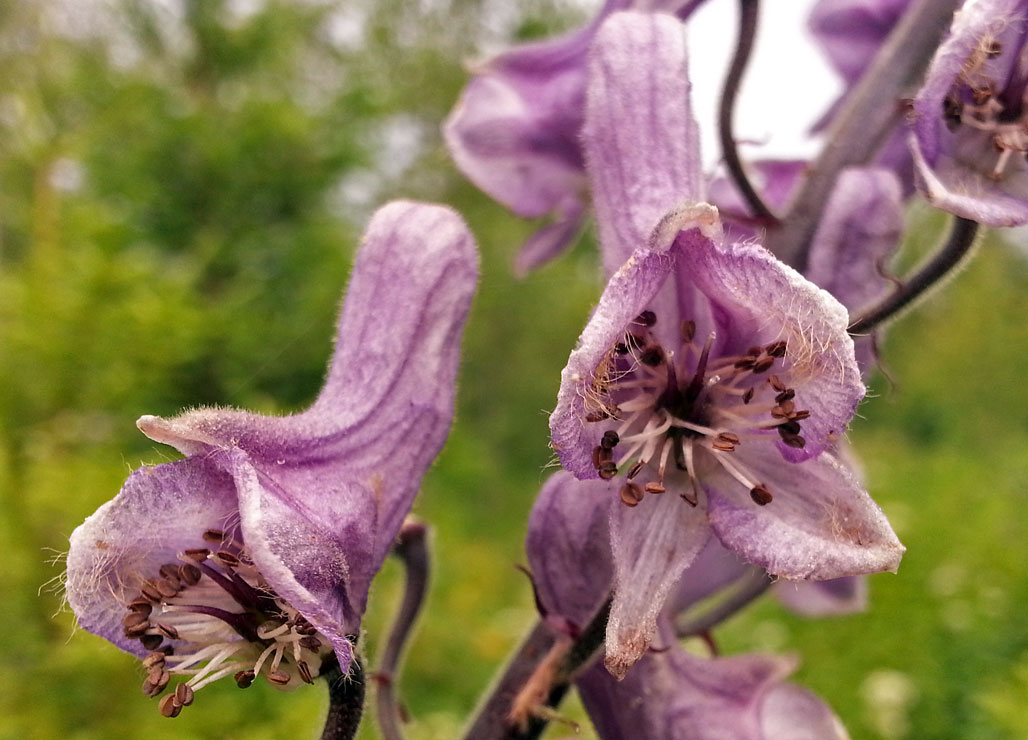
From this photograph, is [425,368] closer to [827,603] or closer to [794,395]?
[794,395]

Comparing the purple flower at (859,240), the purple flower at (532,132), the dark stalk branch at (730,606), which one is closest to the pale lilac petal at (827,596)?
the dark stalk branch at (730,606)

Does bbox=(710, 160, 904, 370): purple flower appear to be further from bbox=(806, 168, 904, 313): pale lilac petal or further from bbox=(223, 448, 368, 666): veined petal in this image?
bbox=(223, 448, 368, 666): veined petal

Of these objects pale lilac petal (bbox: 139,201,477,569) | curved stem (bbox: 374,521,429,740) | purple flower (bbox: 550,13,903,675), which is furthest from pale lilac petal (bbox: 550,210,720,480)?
curved stem (bbox: 374,521,429,740)

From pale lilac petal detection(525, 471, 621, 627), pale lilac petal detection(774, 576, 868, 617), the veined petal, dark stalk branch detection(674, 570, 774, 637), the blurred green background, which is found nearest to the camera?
the veined petal

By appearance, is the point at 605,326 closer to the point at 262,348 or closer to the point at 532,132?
the point at 532,132

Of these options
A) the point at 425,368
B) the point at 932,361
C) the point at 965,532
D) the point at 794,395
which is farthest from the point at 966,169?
the point at 932,361
